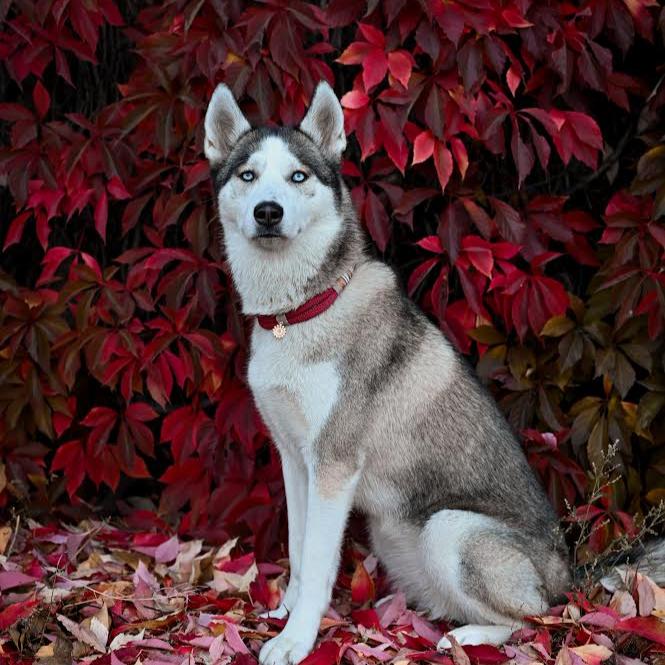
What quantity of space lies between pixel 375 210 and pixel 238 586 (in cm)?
171

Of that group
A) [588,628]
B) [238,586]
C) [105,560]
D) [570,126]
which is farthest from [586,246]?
[105,560]

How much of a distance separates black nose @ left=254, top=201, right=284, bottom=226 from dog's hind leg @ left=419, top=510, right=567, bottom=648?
1254mm

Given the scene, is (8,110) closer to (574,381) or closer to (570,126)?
(570,126)

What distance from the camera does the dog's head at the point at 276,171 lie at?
3334 mm

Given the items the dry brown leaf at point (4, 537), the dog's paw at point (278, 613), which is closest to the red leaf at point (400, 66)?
the dog's paw at point (278, 613)

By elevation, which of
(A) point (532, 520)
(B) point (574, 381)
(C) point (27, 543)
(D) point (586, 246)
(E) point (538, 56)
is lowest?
(C) point (27, 543)

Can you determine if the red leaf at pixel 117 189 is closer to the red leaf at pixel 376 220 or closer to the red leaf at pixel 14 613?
the red leaf at pixel 376 220

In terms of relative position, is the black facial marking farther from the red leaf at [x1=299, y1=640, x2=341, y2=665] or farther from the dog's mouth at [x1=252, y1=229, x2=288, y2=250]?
the red leaf at [x1=299, y1=640, x2=341, y2=665]

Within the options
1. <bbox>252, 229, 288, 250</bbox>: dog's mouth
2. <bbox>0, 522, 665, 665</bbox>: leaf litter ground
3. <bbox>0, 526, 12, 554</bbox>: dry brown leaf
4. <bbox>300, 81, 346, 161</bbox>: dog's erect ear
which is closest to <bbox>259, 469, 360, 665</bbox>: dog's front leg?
<bbox>0, 522, 665, 665</bbox>: leaf litter ground

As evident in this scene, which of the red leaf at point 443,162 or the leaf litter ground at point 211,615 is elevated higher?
the red leaf at point 443,162

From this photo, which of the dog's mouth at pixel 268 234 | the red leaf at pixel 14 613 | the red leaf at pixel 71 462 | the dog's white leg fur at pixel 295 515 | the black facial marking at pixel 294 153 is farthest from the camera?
the red leaf at pixel 71 462

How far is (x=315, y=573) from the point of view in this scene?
3355 mm

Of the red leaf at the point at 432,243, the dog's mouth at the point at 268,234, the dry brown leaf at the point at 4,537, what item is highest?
the dog's mouth at the point at 268,234

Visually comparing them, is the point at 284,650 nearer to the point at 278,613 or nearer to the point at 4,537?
the point at 278,613
